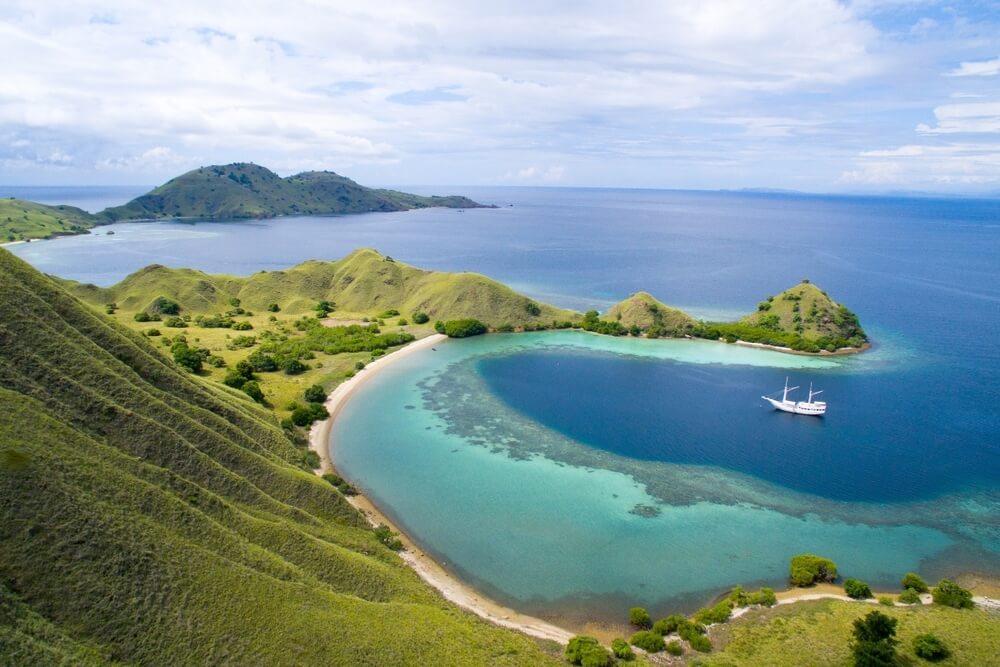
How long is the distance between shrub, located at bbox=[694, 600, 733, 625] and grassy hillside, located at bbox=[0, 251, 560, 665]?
1159cm

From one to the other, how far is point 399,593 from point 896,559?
3991 cm

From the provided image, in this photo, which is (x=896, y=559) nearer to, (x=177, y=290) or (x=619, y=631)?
(x=619, y=631)

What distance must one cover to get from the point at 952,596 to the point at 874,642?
12.2 meters

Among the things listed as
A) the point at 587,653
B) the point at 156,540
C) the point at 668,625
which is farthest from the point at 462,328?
the point at 156,540

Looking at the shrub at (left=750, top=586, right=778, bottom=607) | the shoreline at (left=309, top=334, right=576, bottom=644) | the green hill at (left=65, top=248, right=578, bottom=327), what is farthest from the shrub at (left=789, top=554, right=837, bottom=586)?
the green hill at (left=65, top=248, right=578, bottom=327)

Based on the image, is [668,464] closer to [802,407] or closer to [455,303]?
[802,407]

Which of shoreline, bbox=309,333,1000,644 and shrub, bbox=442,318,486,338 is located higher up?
shrub, bbox=442,318,486,338

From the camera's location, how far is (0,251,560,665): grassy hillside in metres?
28.9

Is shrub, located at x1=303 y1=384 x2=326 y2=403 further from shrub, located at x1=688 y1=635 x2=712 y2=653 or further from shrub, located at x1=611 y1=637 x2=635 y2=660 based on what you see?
shrub, located at x1=688 y1=635 x2=712 y2=653

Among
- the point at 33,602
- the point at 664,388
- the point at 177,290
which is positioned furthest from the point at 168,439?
the point at 177,290

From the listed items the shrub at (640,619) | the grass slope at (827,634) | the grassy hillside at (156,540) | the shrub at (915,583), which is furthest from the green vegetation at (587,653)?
the shrub at (915,583)

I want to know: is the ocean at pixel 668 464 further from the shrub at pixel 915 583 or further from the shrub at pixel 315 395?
the shrub at pixel 315 395

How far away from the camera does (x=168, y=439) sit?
41781 mm

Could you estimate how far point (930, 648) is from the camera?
34.1 meters
